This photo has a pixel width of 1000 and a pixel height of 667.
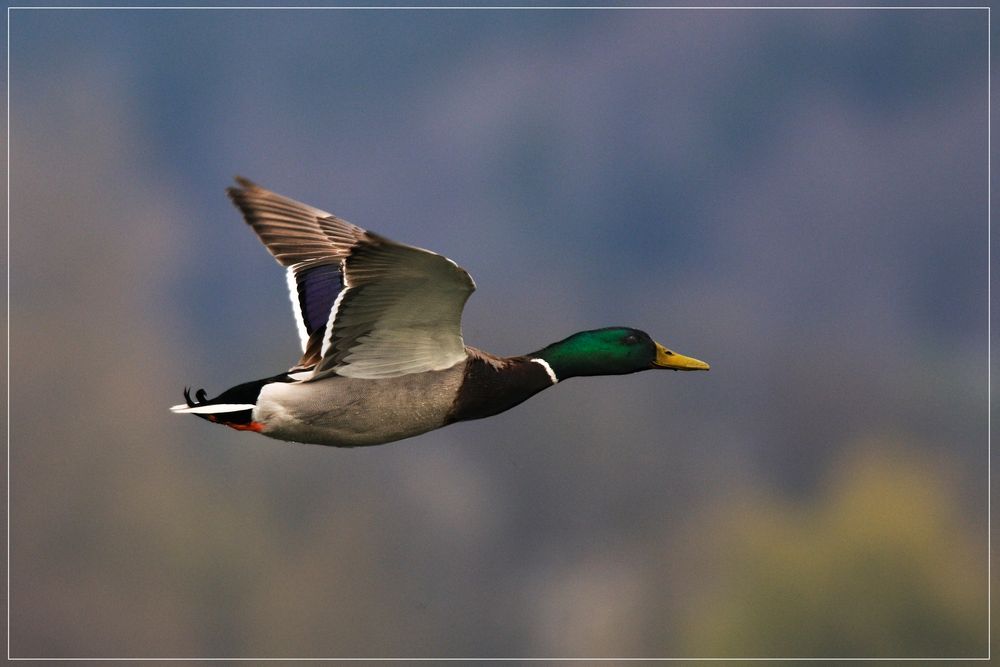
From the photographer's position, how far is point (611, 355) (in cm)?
806

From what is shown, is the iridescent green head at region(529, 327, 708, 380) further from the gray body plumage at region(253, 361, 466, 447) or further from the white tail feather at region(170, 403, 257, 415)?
the white tail feather at region(170, 403, 257, 415)

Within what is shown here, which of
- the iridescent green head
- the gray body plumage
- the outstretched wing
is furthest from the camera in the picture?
the iridescent green head

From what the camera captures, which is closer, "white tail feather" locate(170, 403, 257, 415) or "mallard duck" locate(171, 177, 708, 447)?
"mallard duck" locate(171, 177, 708, 447)

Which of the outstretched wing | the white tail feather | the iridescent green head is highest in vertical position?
the outstretched wing

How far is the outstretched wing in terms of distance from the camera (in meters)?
6.67

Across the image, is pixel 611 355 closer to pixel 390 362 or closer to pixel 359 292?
pixel 390 362

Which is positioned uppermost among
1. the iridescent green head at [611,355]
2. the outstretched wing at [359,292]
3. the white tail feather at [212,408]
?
the outstretched wing at [359,292]

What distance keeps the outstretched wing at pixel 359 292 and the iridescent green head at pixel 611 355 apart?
0.78 m

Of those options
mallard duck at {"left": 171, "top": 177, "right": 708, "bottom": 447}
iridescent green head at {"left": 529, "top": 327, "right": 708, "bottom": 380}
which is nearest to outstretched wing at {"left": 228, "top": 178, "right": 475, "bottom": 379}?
mallard duck at {"left": 171, "top": 177, "right": 708, "bottom": 447}

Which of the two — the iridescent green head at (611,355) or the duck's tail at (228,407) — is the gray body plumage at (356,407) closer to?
the duck's tail at (228,407)

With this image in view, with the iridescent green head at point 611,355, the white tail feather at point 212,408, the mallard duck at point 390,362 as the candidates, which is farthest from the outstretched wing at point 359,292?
the iridescent green head at point 611,355

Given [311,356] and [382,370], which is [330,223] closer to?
[311,356]

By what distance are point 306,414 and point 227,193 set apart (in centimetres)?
162

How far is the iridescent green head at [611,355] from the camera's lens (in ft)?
26.1
